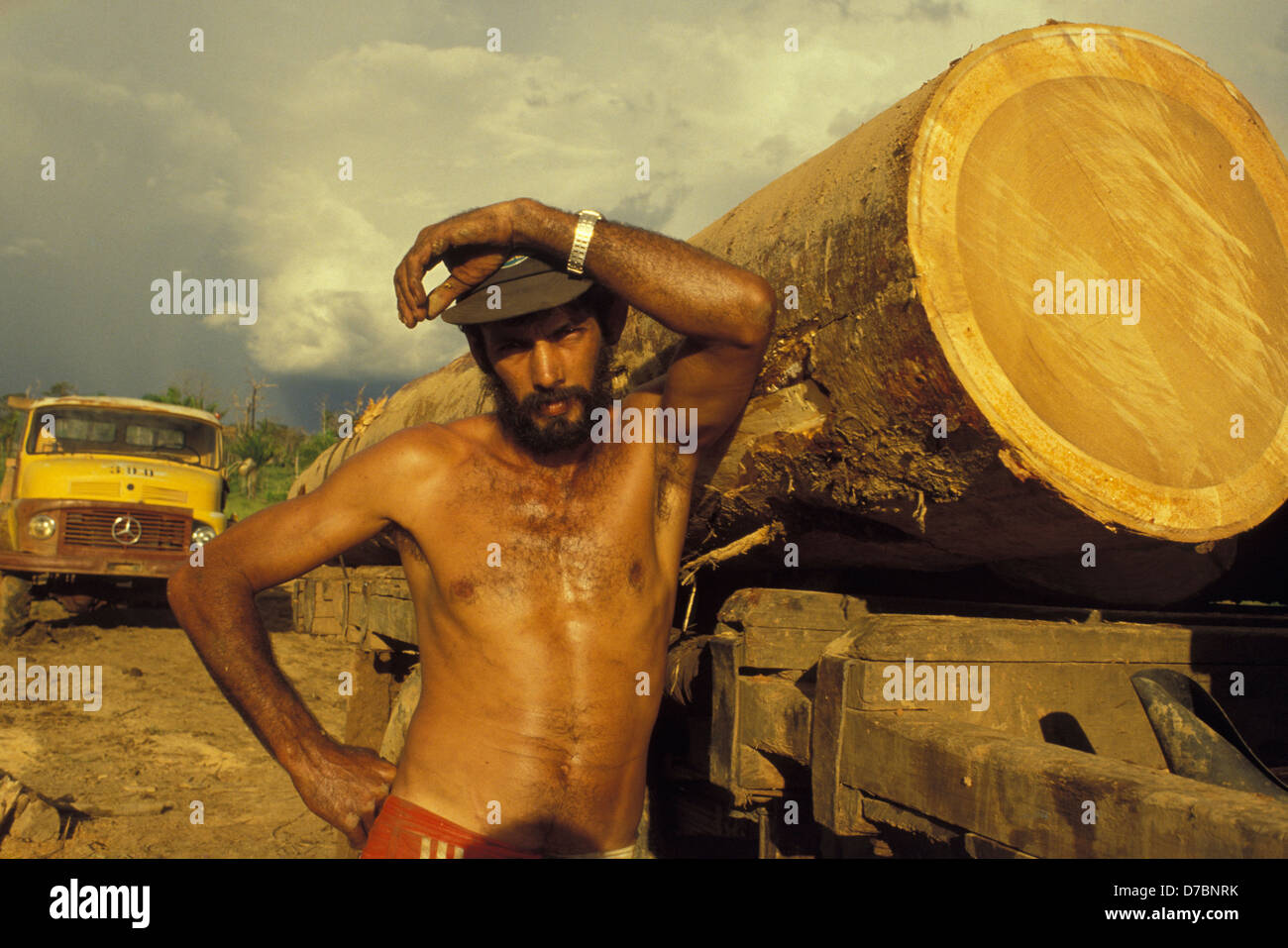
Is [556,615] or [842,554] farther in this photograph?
[842,554]

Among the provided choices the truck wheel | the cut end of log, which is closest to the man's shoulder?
the cut end of log

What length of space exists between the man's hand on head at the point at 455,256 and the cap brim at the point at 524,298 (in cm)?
4

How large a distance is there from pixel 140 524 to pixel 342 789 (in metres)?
9.81

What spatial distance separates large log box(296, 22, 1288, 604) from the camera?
74.5 inches

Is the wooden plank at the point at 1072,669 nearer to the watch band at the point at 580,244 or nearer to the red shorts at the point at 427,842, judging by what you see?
the red shorts at the point at 427,842

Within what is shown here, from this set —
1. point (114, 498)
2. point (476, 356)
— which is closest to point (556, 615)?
point (476, 356)

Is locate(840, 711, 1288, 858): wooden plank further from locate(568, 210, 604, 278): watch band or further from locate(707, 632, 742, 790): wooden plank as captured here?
locate(568, 210, 604, 278): watch band

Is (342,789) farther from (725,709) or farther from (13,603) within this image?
(13,603)

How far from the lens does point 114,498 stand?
34.4 feet

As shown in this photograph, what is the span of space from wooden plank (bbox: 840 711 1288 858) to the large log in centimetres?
52

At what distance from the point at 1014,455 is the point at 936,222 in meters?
0.48

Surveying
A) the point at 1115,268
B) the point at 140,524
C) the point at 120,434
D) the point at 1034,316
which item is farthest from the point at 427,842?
the point at 120,434

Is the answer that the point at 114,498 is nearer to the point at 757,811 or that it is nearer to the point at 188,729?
the point at 188,729

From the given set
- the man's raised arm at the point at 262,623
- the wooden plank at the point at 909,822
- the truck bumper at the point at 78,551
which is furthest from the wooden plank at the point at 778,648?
the truck bumper at the point at 78,551
